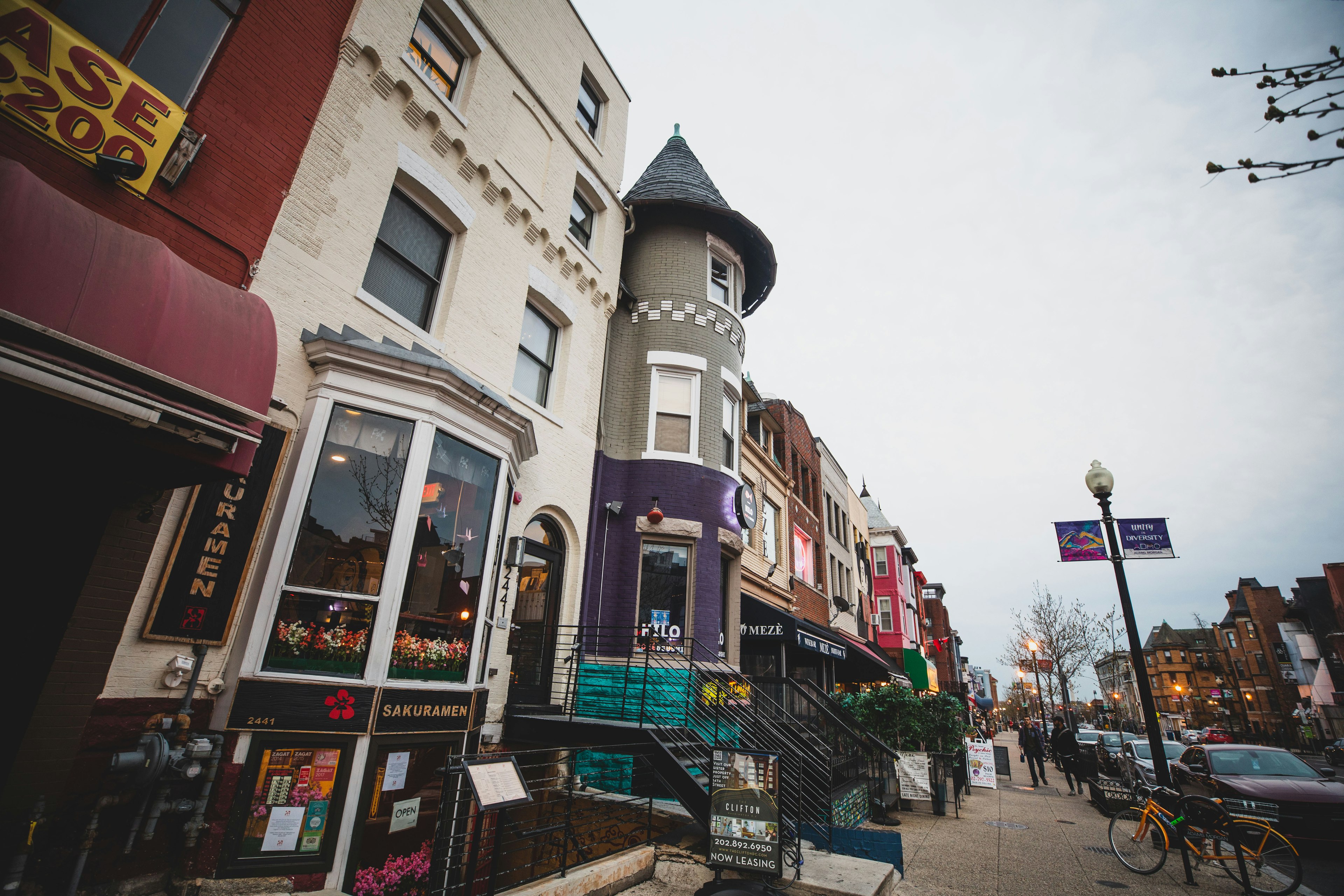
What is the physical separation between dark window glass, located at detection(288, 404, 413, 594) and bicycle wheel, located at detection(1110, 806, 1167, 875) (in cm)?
993

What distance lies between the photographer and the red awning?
3.65 metres

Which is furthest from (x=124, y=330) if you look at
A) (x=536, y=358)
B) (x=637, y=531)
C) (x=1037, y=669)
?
(x=1037, y=669)

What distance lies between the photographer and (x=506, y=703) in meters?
8.57

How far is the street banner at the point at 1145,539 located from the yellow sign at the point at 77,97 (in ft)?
46.2

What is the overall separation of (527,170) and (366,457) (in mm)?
6475

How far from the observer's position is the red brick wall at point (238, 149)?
501 cm

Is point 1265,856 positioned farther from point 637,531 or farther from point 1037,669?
point 1037,669

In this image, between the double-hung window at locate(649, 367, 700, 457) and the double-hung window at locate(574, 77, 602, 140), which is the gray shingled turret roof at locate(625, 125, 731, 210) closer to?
the double-hung window at locate(574, 77, 602, 140)

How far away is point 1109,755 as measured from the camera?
2053 centimetres

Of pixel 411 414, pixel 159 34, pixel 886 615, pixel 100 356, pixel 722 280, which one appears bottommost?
pixel 100 356

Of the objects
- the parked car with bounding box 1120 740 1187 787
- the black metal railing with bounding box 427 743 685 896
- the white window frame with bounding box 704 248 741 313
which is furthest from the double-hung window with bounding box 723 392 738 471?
the parked car with bounding box 1120 740 1187 787

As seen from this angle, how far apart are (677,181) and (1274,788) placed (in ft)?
52.4

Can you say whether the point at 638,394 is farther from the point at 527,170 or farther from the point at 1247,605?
the point at 1247,605

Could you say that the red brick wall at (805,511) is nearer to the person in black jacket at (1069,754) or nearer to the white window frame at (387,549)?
the person in black jacket at (1069,754)
